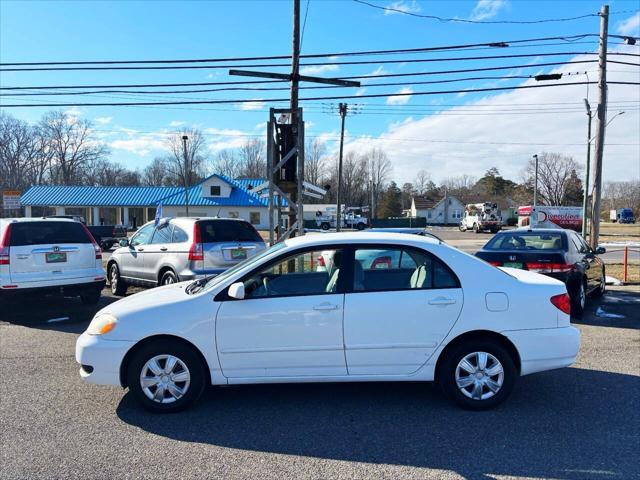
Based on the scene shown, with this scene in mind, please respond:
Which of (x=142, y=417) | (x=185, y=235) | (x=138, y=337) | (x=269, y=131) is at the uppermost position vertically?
(x=269, y=131)

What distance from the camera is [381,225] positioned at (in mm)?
55281

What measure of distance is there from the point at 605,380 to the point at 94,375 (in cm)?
516

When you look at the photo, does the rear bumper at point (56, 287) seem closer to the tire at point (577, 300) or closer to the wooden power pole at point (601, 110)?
the tire at point (577, 300)

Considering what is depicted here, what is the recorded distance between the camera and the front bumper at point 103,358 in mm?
4320

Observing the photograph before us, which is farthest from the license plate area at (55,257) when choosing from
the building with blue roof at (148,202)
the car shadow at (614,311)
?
the building with blue roof at (148,202)

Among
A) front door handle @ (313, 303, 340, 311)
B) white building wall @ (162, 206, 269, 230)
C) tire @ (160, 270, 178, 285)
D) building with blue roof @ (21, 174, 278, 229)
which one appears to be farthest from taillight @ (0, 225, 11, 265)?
white building wall @ (162, 206, 269, 230)

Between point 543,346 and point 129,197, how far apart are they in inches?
2129

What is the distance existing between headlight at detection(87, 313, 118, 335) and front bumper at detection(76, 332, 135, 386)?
0.18 feet

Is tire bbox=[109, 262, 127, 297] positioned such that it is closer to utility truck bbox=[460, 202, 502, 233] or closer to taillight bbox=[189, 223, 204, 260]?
taillight bbox=[189, 223, 204, 260]

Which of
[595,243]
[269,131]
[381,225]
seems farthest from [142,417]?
[381,225]

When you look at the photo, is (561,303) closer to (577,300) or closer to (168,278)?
(577,300)

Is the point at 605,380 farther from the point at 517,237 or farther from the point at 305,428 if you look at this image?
the point at 517,237

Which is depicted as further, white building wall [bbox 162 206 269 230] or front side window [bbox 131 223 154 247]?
white building wall [bbox 162 206 269 230]

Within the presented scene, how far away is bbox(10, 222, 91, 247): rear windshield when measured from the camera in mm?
8508
